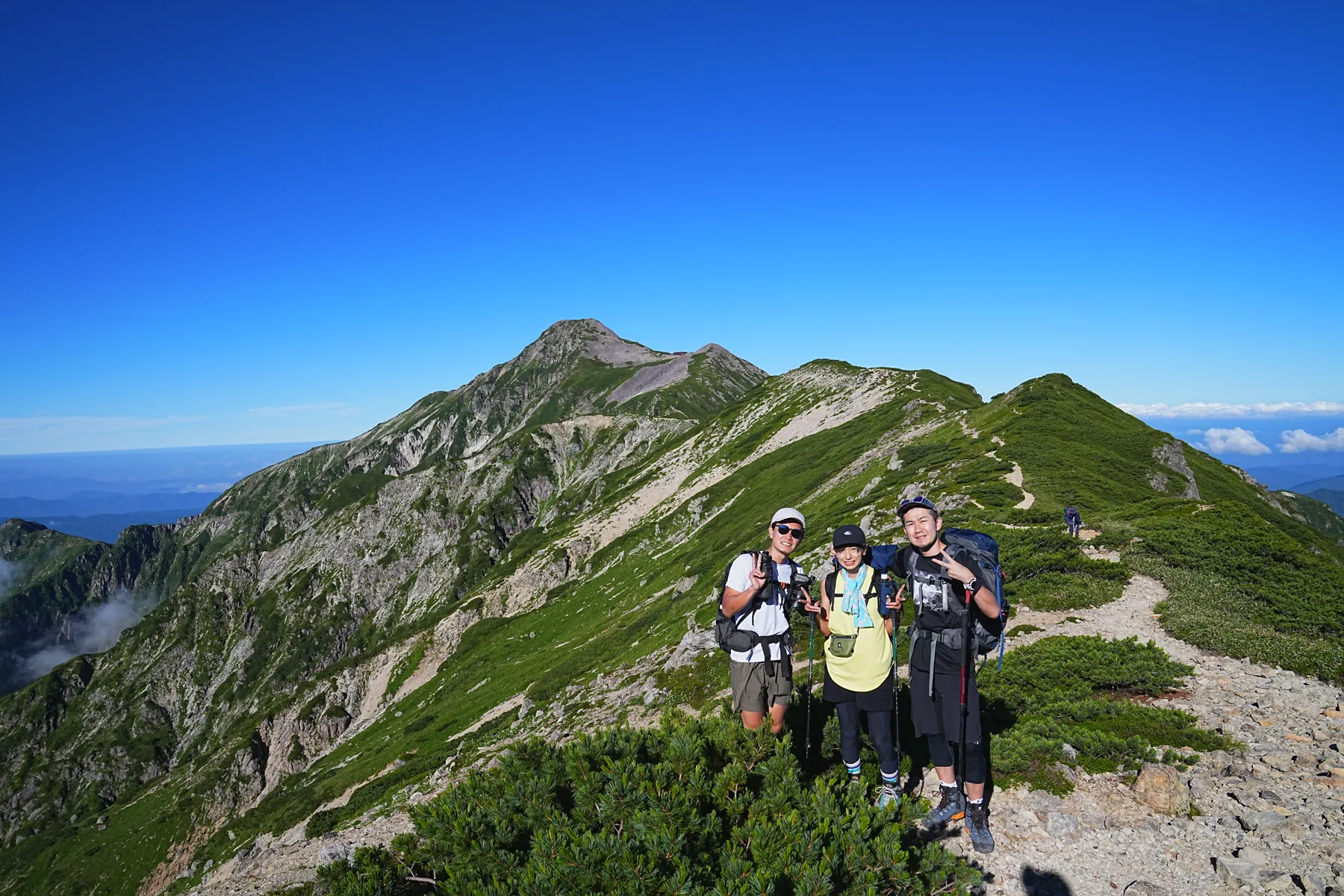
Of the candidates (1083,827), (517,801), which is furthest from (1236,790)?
(517,801)

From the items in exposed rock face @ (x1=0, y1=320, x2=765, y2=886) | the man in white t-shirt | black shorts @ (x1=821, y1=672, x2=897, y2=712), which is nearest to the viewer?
black shorts @ (x1=821, y1=672, x2=897, y2=712)

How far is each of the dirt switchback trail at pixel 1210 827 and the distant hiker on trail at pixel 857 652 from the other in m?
1.85

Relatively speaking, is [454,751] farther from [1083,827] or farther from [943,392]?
[943,392]

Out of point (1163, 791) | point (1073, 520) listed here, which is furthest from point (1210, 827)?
point (1073, 520)

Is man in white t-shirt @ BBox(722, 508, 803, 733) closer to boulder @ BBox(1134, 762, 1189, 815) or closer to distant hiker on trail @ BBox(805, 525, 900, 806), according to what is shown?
distant hiker on trail @ BBox(805, 525, 900, 806)

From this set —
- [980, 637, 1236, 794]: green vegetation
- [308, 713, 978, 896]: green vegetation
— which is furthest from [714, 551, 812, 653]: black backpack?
[980, 637, 1236, 794]: green vegetation

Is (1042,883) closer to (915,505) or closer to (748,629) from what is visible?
(748,629)

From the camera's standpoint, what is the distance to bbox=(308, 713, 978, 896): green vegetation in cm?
638

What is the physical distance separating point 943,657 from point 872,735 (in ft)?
5.13

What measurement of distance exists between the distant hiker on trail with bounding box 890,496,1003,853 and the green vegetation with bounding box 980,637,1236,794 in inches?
77.7

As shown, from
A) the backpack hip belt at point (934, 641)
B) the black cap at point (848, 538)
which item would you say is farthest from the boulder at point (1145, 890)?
the black cap at point (848, 538)

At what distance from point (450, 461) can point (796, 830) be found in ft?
526

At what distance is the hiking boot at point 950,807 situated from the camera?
29.2ft

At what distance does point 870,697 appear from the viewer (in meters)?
8.84
